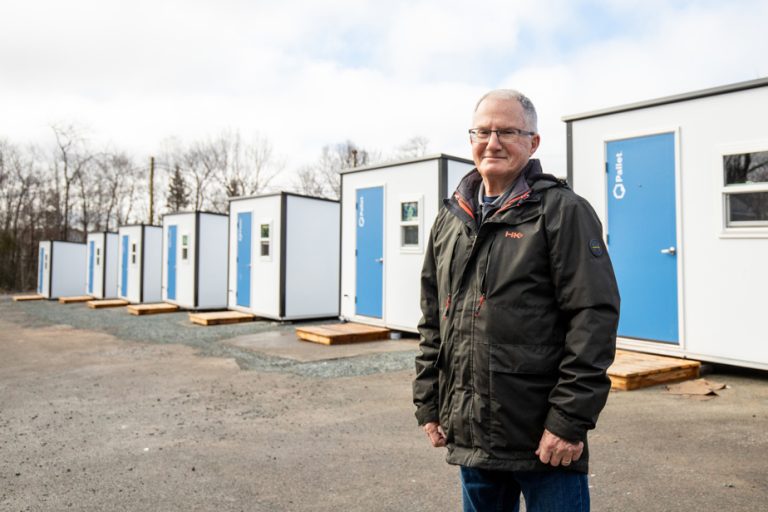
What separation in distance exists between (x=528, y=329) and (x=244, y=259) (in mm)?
13708

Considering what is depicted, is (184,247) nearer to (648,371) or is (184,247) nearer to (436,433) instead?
(648,371)

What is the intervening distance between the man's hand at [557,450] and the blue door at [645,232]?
621cm

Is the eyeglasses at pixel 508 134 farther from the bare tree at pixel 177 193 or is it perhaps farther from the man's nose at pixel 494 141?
the bare tree at pixel 177 193

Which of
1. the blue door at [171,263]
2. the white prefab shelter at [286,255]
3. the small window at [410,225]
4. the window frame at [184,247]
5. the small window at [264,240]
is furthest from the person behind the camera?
the blue door at [171,263]

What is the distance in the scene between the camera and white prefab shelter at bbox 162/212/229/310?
17000 mm

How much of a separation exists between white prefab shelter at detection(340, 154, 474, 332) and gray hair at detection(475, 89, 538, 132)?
26.0 ft

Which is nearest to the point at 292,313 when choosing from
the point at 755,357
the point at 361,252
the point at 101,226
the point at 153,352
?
the point at 361,252

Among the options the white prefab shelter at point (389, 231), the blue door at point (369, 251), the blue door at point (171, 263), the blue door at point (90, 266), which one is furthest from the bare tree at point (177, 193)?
the blue door at point (369, 251)

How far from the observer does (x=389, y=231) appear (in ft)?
36.0

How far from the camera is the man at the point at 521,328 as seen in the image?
1.71m

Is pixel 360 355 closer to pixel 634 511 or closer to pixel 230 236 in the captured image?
pixel 634 511

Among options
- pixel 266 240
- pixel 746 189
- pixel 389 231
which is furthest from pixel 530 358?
pixel 266 240

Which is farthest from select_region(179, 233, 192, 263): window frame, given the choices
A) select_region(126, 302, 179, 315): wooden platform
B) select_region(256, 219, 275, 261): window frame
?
select_region(256, 219, 275, 261): window frame

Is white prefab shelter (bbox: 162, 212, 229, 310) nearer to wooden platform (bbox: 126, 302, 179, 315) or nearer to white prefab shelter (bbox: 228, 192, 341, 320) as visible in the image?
wooden platform (bbox: 126, 302, 179, 315)
